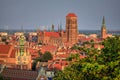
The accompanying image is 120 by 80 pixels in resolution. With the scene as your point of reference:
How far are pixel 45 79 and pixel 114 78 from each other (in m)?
28.1

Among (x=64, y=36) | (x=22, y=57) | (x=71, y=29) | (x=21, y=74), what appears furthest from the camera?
(x=71, y=29)

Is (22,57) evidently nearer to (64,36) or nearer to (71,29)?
(64,36)

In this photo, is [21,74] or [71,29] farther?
[71,29]

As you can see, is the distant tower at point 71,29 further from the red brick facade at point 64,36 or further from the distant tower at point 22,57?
the distant tower at point 22,57

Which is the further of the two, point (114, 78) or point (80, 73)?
point (80, 73)

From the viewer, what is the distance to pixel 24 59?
6272 centimetres

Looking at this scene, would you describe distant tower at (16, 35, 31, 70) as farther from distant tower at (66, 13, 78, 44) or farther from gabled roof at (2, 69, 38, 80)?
distant tower at (66, 13, 78, 44)

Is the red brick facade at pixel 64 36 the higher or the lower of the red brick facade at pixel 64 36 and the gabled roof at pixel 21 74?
the lower

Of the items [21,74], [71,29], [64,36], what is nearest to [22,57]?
[21,74]

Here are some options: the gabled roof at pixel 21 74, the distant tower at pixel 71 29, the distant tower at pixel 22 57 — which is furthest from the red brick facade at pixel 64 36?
the gabled roof at pixel 21 74

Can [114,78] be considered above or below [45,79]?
above

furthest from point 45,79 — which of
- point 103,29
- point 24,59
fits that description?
point 103,29

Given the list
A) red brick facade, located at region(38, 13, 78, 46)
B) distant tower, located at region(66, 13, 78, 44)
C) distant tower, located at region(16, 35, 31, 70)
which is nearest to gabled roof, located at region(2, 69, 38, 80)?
distant tower, located at region(16, 35, 31, 70)

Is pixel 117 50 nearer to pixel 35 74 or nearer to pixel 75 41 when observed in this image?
pixel 35 74
